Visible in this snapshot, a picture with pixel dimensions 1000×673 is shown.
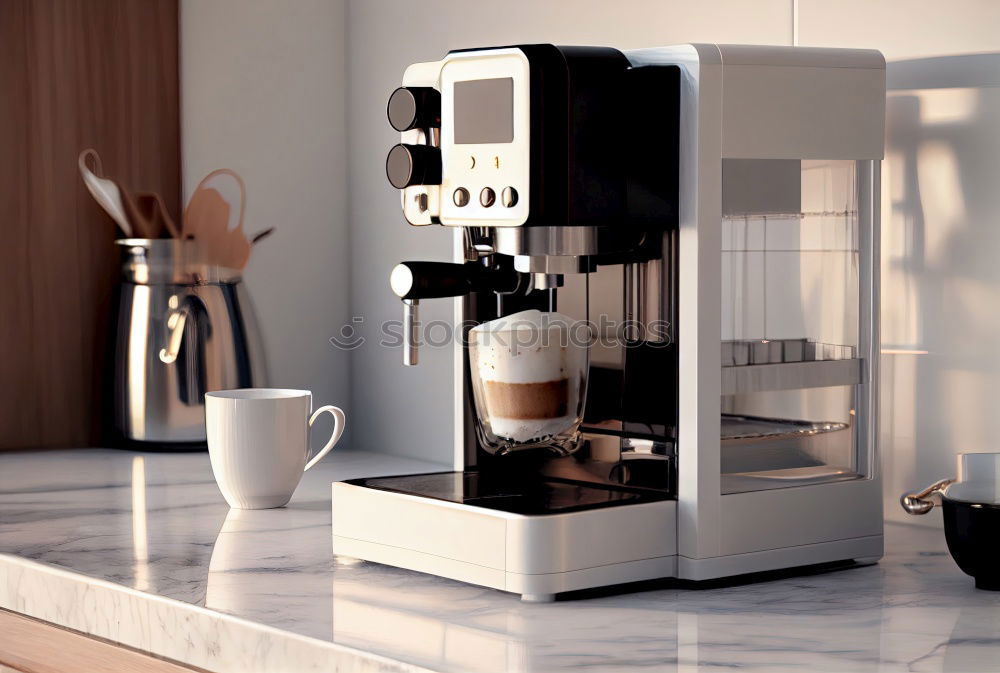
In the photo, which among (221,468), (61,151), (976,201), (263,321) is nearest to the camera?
(976,201)

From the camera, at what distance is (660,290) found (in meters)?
0.96

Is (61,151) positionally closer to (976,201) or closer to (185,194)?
(185,194)

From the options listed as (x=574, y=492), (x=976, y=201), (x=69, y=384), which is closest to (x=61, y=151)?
(x=69, y=384)

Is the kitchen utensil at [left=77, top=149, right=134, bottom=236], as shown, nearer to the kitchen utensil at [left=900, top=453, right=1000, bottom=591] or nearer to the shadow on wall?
the shadow on wall

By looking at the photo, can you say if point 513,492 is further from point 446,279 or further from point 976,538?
point 976,538

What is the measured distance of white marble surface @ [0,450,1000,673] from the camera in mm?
761

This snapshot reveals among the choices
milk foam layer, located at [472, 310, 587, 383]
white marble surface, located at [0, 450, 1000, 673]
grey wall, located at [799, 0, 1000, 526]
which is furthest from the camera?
grey wall, located at [799, 0, 1000, 526]

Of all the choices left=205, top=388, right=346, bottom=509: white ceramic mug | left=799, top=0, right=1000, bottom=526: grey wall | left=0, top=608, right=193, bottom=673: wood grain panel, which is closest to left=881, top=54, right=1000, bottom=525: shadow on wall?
left=799, top=0, right=1000, bottom=526: grey wall

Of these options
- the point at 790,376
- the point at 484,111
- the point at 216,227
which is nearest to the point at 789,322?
the point at 790,376

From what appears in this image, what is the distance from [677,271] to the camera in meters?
0.94

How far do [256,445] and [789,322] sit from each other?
489 millimetres

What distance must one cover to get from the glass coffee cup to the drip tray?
1.3 inches

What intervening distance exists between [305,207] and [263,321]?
15 centimetres

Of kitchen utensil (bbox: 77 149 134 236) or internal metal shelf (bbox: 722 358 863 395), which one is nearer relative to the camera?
internal metal shelf (bbox: 722 358 863 395)
